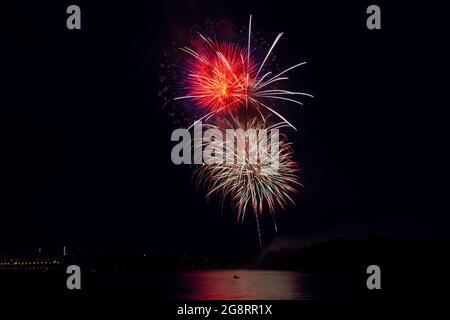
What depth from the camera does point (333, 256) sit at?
478 ft
